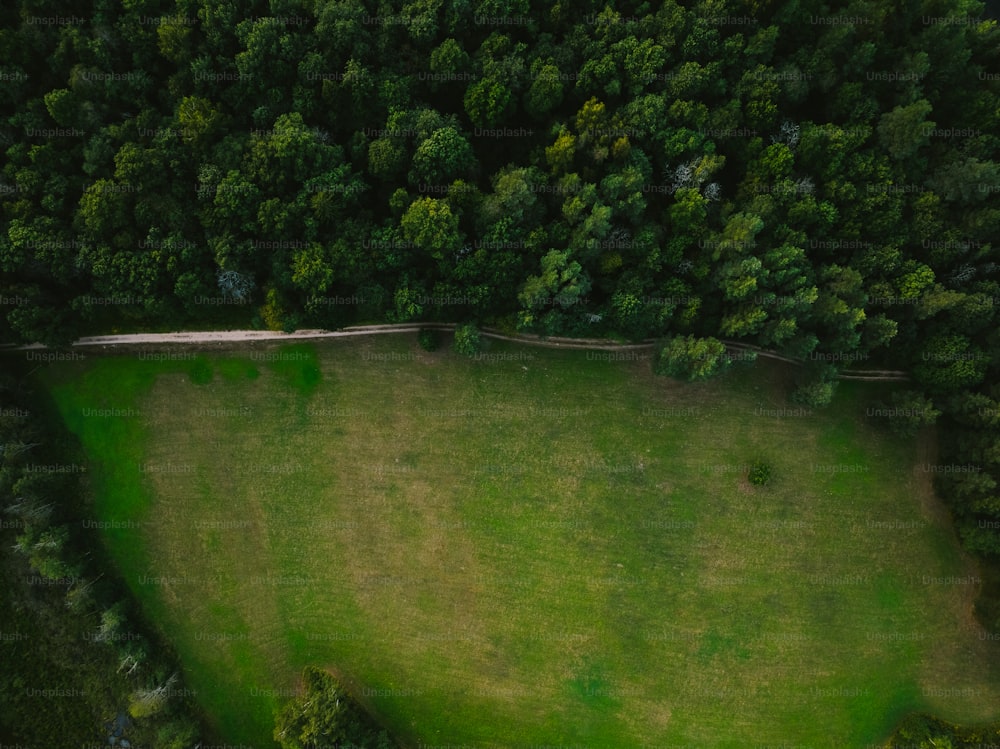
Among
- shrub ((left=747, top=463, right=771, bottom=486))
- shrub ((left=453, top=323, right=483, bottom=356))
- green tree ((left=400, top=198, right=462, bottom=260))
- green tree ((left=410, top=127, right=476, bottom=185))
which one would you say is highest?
green tree ((left=410, top=127, right=476, bottom=185))

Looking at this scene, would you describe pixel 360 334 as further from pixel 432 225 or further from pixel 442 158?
pixel 442 158

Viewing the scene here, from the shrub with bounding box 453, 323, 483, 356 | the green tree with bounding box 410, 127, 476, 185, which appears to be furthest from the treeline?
the green tree with bounding box 410, 127, 476, 185

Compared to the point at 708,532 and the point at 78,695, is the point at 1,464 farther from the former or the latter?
the point at 708,532

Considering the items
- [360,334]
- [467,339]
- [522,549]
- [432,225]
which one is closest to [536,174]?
[432,225]

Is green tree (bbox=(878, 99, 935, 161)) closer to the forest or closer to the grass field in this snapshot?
the forest

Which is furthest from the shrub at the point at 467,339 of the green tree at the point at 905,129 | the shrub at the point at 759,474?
the green tree at the point at 905,129

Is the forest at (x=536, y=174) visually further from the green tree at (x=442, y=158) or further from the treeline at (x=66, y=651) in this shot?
the treeline at (x=66, y=651)
